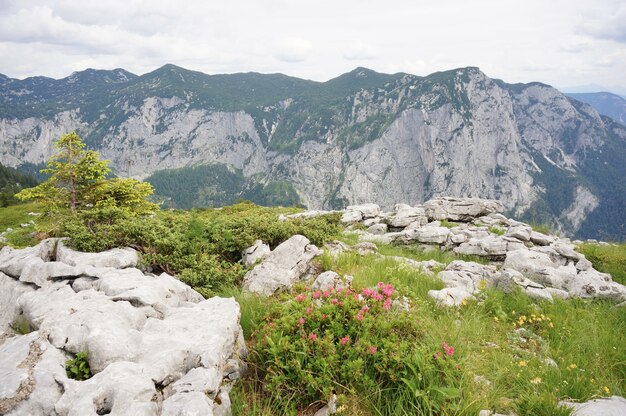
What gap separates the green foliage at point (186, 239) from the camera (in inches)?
380

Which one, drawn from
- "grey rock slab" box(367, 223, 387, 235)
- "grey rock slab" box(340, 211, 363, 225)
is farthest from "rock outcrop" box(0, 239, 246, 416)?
"grey rock slab" box(340, 211, 363, 225)

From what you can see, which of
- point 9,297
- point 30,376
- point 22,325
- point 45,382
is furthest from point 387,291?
point 9,297

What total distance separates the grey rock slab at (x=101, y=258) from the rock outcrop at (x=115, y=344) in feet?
1.95

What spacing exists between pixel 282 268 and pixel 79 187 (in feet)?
54.1

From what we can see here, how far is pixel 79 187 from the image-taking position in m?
20.1

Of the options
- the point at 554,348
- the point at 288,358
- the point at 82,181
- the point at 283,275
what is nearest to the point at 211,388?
the point at 288,358

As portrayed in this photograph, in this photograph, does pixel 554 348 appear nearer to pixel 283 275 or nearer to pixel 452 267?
pixel 452 267

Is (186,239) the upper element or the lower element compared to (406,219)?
upper

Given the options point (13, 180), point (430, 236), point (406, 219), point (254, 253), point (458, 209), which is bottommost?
point (13, 180)

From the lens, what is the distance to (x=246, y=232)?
12180 millimetres

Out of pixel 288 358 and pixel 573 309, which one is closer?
pixel 288 358

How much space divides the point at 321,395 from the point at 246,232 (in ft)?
25.6

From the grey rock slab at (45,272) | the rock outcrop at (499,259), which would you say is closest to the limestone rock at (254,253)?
the rock outcrop at (499,259)

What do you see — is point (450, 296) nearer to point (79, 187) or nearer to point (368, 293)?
point (368, 293)
